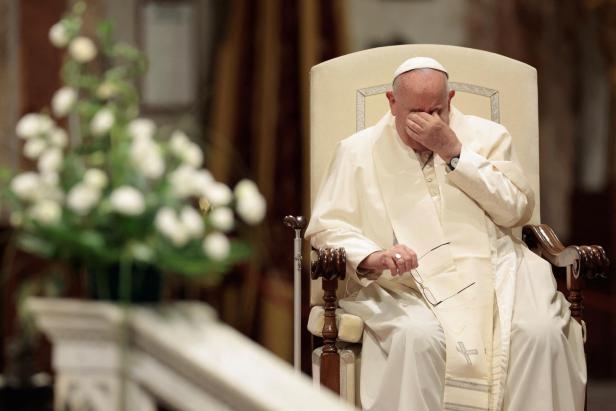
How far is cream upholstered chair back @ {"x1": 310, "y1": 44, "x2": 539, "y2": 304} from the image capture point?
14.8 feet

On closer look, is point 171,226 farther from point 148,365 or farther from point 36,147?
point 36,147

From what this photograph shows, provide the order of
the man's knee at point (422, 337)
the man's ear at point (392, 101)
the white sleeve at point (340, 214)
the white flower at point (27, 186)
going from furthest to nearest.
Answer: the man's ear at point (392, 101)
the white sleeve at point (340, 214)
the man's knee at point (422, 337)
the white flower at point (27, 186)

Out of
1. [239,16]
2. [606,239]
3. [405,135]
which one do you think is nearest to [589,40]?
[606,239]

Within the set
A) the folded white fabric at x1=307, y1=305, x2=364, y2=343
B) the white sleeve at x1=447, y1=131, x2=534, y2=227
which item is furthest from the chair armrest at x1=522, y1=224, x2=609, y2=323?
the folded white fabric at x1=307, y1=305, x2=364, y2=343

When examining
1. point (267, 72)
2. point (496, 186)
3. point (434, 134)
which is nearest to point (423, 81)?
point (434, 134)

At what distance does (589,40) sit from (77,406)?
596cm

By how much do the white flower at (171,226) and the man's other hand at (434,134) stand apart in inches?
78.4

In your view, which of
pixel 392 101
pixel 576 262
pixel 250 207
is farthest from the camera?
pixel 392 101

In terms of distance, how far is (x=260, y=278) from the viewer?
658 centimetres

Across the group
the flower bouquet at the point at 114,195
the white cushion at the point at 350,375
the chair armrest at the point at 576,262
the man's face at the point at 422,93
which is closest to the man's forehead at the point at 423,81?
the man's face at the point at 422,93

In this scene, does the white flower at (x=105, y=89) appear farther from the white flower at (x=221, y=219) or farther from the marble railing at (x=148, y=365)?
the marble railing at (x=148, y=365)

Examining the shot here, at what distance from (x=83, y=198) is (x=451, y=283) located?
213 centimetres

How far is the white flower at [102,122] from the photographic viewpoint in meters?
2.21

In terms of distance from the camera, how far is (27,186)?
7.10 feet
